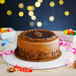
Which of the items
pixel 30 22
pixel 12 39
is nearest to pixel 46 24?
pixel 30 22

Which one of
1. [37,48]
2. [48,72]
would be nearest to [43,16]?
[37,48]

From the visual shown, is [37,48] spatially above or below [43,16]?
above

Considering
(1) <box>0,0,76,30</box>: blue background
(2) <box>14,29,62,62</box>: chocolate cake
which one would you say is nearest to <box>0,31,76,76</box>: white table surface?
(2) <box>14,29,62,62</box>: chocolate cake

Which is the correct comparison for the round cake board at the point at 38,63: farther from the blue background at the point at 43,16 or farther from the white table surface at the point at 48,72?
the blue background at the point at 43,16

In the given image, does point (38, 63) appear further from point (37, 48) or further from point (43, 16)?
point (43, 16)

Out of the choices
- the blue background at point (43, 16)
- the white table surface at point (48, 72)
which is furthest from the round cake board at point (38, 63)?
the blue background at point (43, 16)

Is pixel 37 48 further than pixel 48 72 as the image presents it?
Yes

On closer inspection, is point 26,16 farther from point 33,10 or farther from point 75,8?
point 75,8

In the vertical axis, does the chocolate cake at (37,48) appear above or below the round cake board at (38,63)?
above

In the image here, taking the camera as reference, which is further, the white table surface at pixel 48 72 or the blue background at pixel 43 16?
the blue background at pixel 43 16
